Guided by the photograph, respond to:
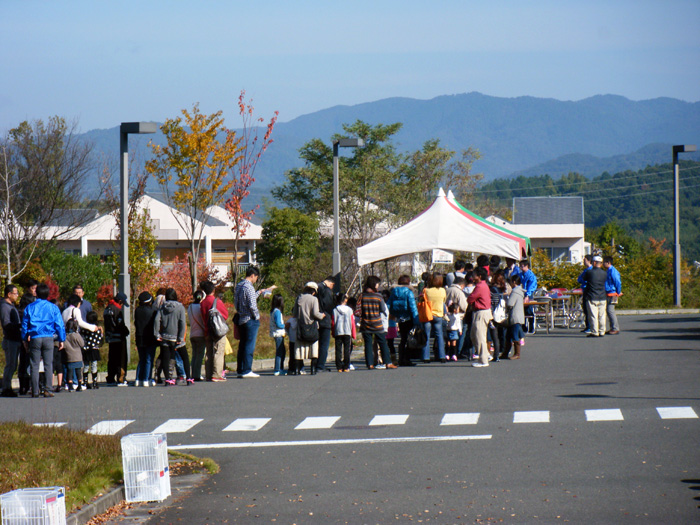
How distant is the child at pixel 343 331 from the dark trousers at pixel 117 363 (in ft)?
12.4

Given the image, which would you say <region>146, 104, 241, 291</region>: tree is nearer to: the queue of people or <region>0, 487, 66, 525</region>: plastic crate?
the queue of people

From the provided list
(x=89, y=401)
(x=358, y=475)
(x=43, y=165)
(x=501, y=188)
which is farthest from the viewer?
(x=501, y=188)

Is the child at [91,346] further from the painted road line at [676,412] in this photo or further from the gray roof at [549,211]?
the gray roof at [549,211]

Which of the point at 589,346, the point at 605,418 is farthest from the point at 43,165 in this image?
the point at 605,418

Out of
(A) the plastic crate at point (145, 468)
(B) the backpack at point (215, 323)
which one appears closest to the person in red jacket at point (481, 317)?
(B) the backpack at point (215, 323)

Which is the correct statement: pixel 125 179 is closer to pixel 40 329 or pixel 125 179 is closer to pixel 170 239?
pixel 40 329

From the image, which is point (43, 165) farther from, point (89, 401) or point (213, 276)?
point (89, 401)

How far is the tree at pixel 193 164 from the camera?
97.7ft

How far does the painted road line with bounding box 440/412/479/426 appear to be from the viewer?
10906 mm

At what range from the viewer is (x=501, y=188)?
605ft

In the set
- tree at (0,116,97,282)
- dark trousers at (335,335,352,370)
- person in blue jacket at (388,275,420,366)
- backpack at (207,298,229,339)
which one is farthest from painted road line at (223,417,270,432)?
tree at (0,116,97,282)

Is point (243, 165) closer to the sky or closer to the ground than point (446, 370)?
closer to the sky

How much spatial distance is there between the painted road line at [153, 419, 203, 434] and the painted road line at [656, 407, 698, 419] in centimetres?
566

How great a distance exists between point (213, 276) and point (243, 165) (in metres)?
9.59
